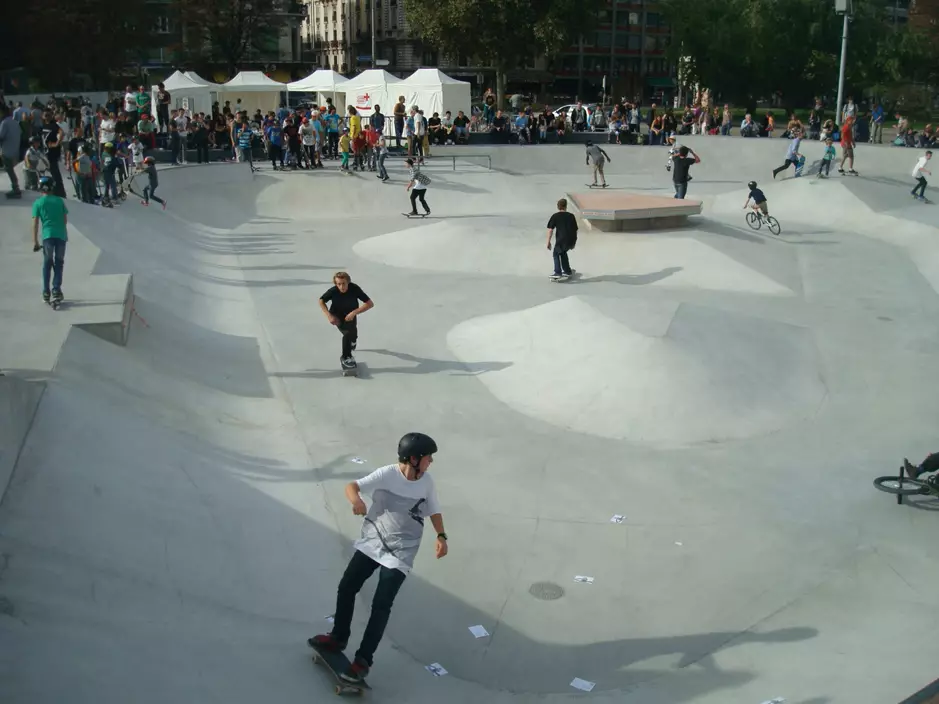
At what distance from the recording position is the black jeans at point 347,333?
459 inches

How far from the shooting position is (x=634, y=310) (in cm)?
1334

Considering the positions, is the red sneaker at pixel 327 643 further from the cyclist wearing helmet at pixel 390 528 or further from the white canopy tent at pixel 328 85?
the white canopy tent at pixel 328 85

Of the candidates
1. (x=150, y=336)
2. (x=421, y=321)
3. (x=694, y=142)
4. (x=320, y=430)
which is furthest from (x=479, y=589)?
(x=694, y=142)

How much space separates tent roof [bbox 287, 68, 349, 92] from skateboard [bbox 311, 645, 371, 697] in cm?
3473

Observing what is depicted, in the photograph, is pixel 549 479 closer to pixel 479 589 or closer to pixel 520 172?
pixel 479 589

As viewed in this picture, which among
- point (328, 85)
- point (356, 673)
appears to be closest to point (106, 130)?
point (328, 85)

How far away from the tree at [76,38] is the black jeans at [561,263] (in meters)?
45.3

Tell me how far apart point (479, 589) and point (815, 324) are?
10.2 metres

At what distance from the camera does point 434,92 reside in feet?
117

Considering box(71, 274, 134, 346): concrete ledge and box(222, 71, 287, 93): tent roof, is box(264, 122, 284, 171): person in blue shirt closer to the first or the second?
box(222, 71, 287, 93): tent roof

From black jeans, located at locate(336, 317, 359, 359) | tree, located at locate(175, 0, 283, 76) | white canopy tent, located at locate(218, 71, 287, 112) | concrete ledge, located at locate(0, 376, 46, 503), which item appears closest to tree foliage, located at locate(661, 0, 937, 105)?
tree, located at locate(175, 0, 283, 76)

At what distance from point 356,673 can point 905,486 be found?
5.92 meters

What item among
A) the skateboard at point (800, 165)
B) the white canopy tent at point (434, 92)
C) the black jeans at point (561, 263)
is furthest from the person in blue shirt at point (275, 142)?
the skateboard at point (800, 165)

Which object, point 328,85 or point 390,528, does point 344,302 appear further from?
point 328,85
